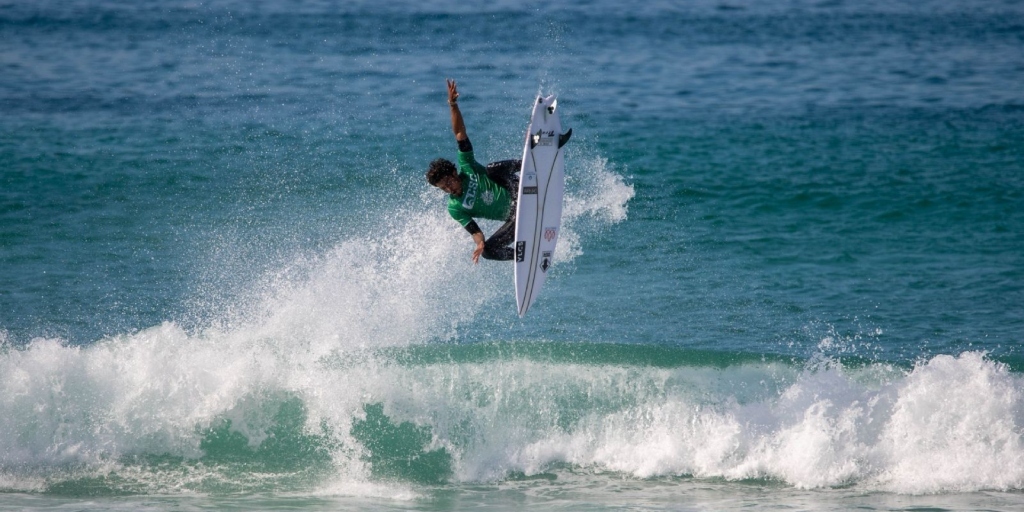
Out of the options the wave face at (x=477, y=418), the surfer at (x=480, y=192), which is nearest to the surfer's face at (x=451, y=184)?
the surfer at (x=480, y=192)

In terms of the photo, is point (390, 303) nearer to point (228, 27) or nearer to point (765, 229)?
point (765, 229)

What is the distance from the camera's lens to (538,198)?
10.9m

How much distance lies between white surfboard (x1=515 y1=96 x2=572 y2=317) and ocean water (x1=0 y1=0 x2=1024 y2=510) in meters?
1.43

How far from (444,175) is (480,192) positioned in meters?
0.53

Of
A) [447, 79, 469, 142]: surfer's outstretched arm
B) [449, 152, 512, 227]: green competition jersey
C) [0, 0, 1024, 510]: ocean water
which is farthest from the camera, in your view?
[0, 0, 1024, 510]: ocean water

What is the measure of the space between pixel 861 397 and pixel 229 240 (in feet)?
33.0

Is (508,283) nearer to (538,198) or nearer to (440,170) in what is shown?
(538,198)

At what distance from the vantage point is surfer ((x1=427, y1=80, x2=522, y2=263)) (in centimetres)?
1020

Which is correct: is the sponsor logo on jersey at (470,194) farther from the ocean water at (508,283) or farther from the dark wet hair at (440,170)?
the ocean water at (508,283)

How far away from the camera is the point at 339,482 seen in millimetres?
10711

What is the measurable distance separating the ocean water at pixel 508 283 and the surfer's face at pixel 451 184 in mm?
2557

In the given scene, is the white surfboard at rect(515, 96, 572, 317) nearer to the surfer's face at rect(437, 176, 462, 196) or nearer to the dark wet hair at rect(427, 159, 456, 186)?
the surfer's face at rect(437, 176, 462, 196)

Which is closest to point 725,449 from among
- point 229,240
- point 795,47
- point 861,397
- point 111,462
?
point 861,397

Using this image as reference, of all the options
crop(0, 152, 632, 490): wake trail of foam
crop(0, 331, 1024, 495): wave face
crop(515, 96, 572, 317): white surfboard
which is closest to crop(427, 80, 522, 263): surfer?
crop(515, 96, 572, 317): white surfboard
